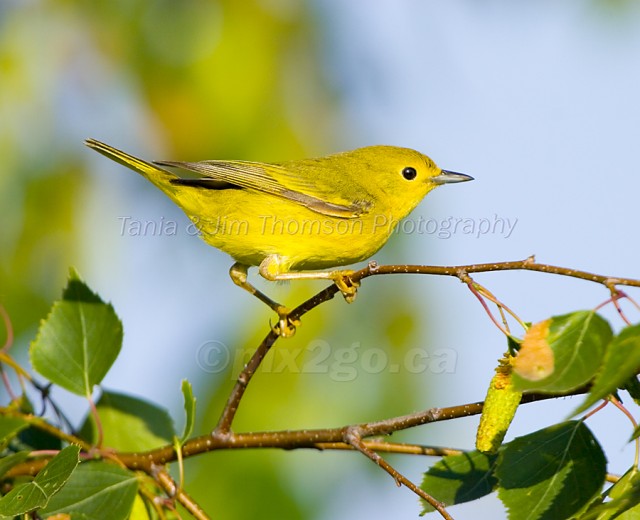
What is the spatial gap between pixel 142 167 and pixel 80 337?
1.66 m

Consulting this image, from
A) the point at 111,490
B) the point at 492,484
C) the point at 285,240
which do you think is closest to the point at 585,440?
the point at 492,484

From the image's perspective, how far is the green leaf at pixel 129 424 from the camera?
3.61m

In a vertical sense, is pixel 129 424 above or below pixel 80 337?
below

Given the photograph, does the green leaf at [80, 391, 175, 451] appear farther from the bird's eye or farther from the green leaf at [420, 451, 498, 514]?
the bird's eye

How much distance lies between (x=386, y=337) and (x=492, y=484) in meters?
1.74

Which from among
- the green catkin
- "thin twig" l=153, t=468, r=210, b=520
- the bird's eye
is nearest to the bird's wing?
the bird's eye

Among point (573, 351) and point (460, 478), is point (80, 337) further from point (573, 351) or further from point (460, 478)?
point (573, 351)

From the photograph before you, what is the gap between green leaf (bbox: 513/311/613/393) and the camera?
1.92 m

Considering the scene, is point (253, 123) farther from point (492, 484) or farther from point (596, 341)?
point (596, 341)

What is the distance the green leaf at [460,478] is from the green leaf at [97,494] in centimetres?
106

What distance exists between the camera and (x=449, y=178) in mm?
5520

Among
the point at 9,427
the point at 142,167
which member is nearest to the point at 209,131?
the point at 142,167

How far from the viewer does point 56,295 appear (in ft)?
14.4

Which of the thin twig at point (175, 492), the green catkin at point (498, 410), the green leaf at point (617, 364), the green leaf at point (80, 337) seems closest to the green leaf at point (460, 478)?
the green catkin at point (498, 410)
